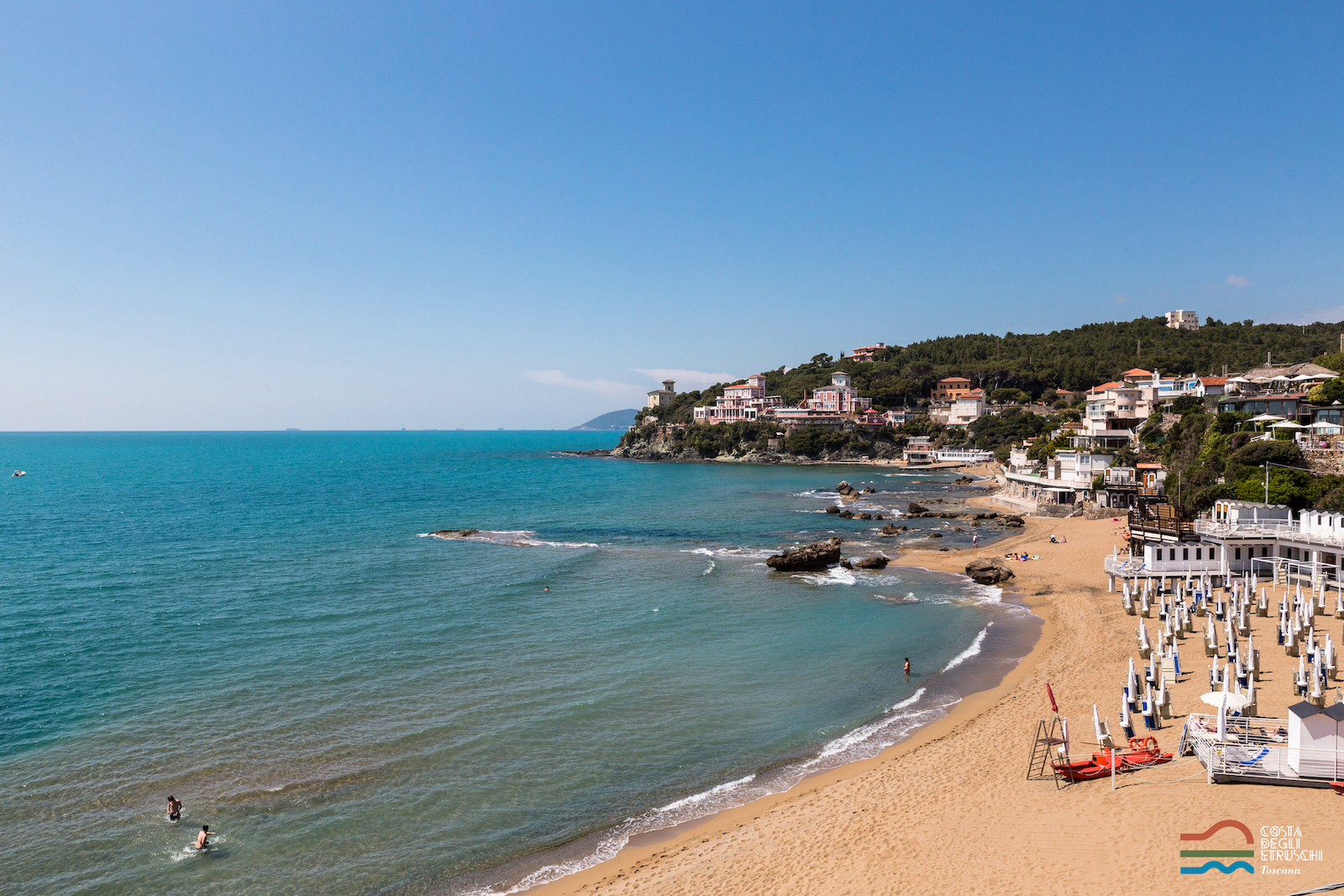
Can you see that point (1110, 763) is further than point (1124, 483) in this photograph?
No

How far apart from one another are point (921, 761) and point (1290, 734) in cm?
741

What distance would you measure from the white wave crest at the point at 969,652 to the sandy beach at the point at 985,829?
4.71m

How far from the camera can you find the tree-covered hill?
125 metres

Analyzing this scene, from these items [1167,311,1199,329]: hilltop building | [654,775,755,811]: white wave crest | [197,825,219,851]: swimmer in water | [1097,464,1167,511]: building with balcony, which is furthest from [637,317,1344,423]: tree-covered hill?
[197,825,219,851]: swimmer in water

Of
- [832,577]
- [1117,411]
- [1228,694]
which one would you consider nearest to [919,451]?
[1117,411]

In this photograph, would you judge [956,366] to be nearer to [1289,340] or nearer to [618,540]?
[1289,340]

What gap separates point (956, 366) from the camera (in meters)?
173

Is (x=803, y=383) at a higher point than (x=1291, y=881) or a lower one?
higher

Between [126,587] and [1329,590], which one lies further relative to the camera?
[126,587]

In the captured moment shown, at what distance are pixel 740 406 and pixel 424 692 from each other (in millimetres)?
144831

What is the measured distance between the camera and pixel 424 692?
2298cm

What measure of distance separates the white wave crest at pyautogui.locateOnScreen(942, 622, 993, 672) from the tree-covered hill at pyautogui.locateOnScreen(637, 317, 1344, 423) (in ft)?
387

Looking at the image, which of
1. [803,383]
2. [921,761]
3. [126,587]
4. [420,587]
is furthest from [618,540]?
[803,383]

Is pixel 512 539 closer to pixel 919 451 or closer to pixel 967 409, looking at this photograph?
pixel 919 451
